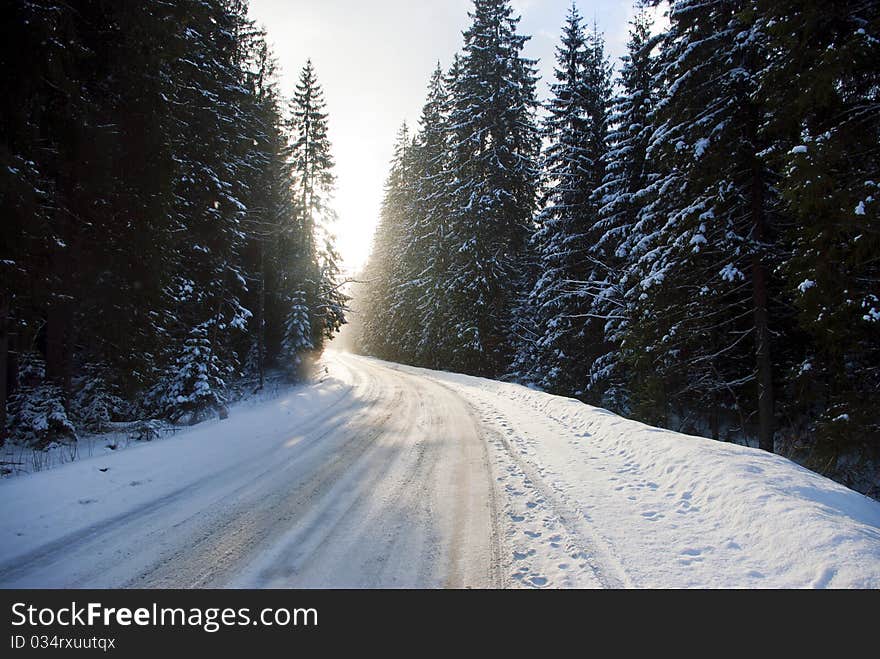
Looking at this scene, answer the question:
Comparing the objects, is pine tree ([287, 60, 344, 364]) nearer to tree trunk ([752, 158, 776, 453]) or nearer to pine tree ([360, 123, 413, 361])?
pine tree ([360, 123, 413, 361])

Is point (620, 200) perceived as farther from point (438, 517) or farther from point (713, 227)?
point (438, 517)

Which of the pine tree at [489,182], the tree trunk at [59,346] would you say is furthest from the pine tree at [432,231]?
the tree trunk at [59,346]

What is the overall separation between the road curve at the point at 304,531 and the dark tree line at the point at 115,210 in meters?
4.44

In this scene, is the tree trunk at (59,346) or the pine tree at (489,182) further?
the pine tree at (489,182)

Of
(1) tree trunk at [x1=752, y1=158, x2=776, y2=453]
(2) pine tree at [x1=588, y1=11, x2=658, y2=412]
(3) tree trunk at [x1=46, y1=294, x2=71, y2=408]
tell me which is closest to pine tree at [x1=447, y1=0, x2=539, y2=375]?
(2) pine tree at [x1=588, y1=11, x2=658, y2=412]

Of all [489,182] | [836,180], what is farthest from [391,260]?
[836,180]

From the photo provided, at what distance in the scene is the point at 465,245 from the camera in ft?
75.5

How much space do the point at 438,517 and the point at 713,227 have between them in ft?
31.6

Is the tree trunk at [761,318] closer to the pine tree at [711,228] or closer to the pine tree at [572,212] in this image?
the pine tree at [711,228]

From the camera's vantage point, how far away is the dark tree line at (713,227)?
260 inches

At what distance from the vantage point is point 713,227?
9.79 meters

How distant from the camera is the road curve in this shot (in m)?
3.22

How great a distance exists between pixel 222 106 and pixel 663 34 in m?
12.6
